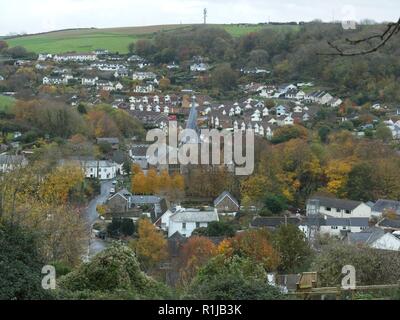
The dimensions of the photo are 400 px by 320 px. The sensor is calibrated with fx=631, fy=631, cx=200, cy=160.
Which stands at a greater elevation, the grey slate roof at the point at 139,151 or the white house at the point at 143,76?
the white house at the point at 143,76

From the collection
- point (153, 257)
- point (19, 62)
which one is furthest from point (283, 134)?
point (19, 62)

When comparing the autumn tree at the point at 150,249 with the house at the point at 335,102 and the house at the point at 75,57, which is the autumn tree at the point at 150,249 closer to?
the house at the point at 335,102

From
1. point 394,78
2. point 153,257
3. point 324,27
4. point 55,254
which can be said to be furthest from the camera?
point 324,27

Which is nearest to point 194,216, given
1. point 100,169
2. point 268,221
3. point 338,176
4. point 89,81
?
point 268,221

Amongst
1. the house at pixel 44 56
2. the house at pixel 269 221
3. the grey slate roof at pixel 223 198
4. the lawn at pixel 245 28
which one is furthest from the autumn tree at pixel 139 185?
the lawn at pixel 245 28
